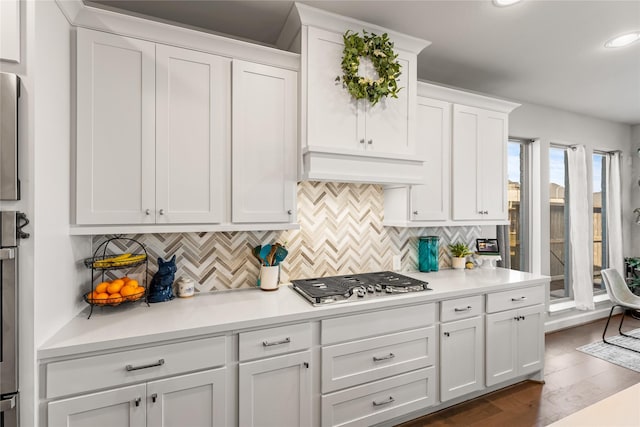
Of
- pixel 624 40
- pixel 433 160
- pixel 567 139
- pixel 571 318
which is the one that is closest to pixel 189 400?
pixel 433 160

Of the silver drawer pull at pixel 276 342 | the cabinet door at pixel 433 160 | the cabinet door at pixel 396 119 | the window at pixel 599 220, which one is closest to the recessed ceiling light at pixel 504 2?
the cabinet door at pixel 396 119

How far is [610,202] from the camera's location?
15.4 feet

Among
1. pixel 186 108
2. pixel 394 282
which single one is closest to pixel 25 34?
pixel 186 108

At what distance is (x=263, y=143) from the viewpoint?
2037 millimetres

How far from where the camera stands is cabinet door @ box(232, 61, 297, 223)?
1.97 m

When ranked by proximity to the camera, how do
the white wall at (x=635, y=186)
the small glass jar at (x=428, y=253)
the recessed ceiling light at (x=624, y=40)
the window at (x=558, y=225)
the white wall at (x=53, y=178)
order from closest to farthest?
1. the white wall at (x=53, y=178)
2. the recessed ceiling light at (x=624, y=40)
3. the small glass jar at (x=428, y=253)
4. the window at (x=558, y=225)
5. the white wall at (x=635, y=186)

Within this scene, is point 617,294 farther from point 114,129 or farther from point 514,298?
point 114,129

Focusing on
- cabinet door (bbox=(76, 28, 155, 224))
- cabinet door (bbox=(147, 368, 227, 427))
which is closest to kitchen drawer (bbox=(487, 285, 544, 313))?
cabinet door (bbox=(147, 368, 227, 427))

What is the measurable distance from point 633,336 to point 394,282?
3.69 metres

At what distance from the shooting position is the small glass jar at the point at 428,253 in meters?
2.92

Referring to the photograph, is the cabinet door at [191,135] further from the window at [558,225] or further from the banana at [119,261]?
the window at [558,225]

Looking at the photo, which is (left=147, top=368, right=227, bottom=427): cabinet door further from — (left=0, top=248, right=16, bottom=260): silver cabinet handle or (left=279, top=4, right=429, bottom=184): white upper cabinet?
(left=279, top=4, right=429, bottom=184): white upper cabinet

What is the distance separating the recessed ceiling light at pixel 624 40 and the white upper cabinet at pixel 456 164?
2.56ft

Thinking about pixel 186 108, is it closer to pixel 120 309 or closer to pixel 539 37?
pixel 120 309
